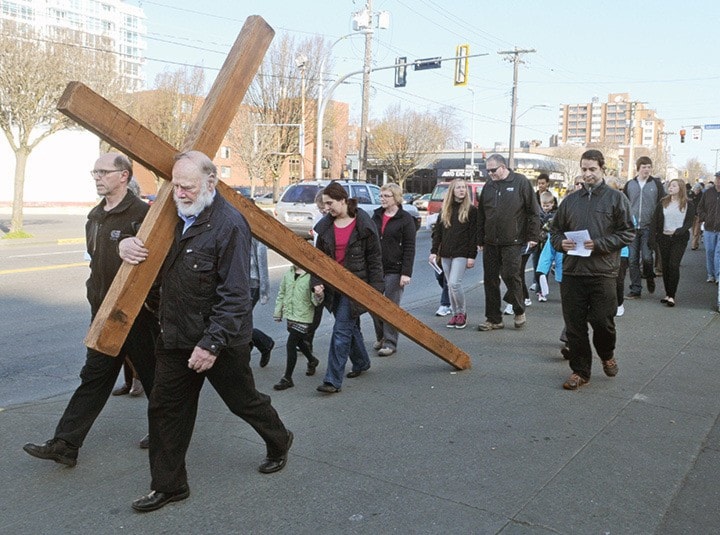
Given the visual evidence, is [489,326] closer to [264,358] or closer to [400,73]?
[264,358]

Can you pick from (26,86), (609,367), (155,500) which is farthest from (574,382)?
(26,86)

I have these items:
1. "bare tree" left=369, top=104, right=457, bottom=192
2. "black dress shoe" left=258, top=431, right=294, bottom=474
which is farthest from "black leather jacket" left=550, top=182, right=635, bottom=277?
"bare tree" left=369, top=104, right=457, bottom=192

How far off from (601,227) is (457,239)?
2.53 metres

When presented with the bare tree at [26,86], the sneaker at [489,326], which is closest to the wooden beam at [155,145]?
the sneaker at [489,326]

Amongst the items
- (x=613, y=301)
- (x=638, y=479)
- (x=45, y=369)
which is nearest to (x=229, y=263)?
(x=638, y=479)

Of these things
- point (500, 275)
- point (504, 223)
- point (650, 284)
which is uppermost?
point (504, 223)

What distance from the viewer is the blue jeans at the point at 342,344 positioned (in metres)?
5.68

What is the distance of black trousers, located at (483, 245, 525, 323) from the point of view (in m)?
7.91

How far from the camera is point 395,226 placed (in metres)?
7.23

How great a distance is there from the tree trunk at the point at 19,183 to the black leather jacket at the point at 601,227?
17.9 metres

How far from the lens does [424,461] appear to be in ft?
14.0

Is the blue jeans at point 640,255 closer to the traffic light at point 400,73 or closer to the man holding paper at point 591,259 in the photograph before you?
the man holding paper at point 591,259

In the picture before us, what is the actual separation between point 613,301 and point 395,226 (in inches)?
93.4

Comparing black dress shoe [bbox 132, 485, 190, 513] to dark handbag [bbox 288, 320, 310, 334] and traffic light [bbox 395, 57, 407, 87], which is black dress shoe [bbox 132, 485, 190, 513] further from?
traffic light [bbox 395, 57, 407, 87]
